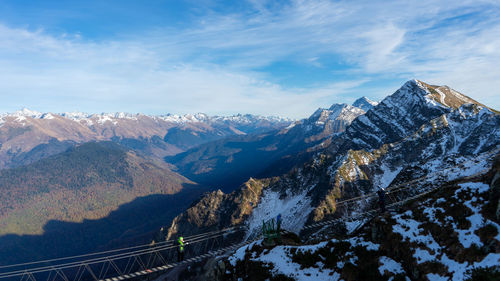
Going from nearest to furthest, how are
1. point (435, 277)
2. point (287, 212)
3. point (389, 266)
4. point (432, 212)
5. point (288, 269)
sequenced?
point (435, 277) < point (389, 266) < point (432, 212) < point (288, 269) < point (287, 212)

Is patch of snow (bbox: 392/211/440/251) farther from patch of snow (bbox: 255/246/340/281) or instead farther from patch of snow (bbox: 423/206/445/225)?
patch of snow (bbox: 255/246/340/281)

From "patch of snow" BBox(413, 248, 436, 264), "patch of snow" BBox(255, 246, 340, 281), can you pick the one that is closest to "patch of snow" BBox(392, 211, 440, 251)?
"patch of snow" BBox(413, 248, 436, 264)

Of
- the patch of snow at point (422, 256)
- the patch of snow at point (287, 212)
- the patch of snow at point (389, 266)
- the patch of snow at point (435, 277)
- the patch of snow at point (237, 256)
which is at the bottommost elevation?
the patch of snow at point (287, 212)

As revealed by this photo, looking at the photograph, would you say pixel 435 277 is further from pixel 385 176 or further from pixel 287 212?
pixel 385 176

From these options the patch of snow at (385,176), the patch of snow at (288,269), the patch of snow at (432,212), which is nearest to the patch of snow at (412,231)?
the patch of snow at (432,212)

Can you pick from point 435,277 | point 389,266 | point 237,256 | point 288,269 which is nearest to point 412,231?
point 389,266

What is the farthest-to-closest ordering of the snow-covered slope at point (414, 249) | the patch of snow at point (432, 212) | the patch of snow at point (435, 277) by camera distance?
the patch of snow at point (432, 212)
the snow-covered slope at point (414, 249)
the patch of snow at point (435, 277)

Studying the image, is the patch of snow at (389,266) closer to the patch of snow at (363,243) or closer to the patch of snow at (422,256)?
the patch of snow at (363,243)

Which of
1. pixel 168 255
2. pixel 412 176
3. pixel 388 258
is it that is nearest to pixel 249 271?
pixel 388 258
